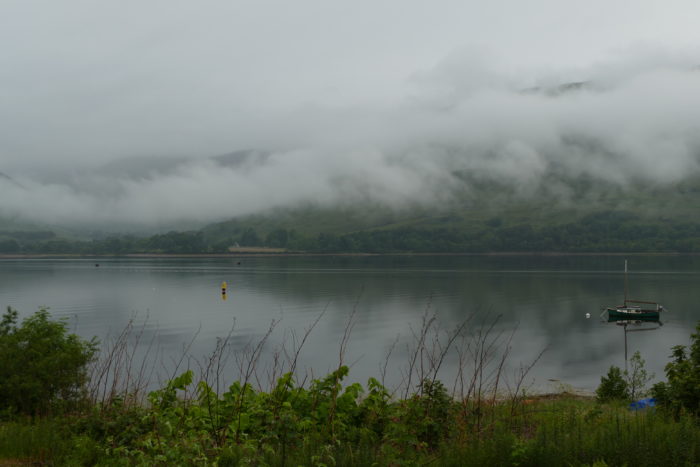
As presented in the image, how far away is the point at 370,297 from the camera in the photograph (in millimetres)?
112812

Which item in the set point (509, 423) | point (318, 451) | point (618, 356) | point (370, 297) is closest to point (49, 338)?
point (318, 451)

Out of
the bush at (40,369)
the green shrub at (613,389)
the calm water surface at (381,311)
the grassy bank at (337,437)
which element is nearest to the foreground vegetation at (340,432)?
the grassy bank at (337,437)

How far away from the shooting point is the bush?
16516mm

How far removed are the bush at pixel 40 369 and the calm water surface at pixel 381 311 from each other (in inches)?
507

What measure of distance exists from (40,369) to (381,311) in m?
77.9

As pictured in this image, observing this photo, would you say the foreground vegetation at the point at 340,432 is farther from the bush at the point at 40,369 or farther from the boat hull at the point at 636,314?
the boat hull at the point at 636,314

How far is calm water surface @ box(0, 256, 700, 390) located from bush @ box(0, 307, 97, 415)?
12.9 meters

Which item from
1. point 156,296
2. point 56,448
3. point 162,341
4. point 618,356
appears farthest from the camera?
point 156,296

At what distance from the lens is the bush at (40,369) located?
16.5m

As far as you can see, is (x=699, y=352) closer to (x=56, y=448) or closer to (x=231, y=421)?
(x=231, y=421)

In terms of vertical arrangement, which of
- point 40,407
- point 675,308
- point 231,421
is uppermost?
point 231,421

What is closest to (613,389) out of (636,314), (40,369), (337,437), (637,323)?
(337,437)

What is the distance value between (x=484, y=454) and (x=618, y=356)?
58.9m

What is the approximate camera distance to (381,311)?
92.8 m
